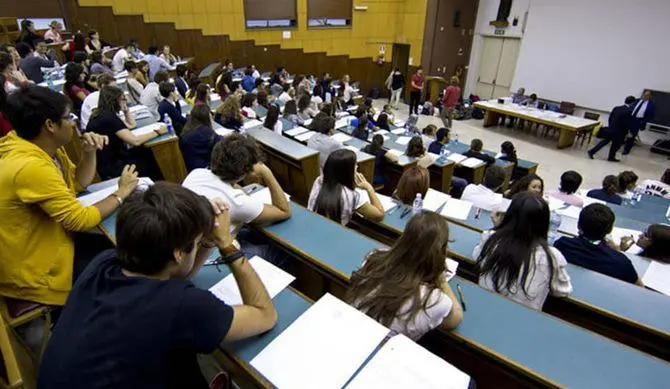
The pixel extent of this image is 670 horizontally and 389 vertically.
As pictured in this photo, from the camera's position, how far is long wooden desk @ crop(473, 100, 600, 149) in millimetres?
8730

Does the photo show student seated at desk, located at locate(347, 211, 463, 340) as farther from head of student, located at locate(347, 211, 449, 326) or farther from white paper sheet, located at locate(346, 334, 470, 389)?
white paper sheet, located at locate(346, 334, 470, 389)

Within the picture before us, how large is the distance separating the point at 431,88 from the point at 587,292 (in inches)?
456

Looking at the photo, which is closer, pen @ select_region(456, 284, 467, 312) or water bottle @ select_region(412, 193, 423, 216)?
pen @ select_region(456, 284, 467, 312)

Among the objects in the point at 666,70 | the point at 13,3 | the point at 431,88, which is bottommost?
the point at 431,88

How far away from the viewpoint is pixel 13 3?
817 cm

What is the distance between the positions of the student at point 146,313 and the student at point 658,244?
2971 millimetres

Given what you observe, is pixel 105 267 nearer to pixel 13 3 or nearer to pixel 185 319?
pixel 185 319

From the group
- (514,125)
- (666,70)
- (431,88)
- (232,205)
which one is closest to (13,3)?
(232,205)

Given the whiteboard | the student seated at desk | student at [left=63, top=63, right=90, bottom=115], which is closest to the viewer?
the student seated at desk

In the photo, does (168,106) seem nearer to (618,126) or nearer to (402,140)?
(402,140)

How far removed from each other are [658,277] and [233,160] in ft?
9.53

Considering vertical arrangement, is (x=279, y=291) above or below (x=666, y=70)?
below

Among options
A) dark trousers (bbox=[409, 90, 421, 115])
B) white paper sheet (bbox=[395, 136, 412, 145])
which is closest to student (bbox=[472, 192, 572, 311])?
white paper sheet (bbox=[395, 136, 412, 145])

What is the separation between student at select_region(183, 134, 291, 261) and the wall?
9.84m
